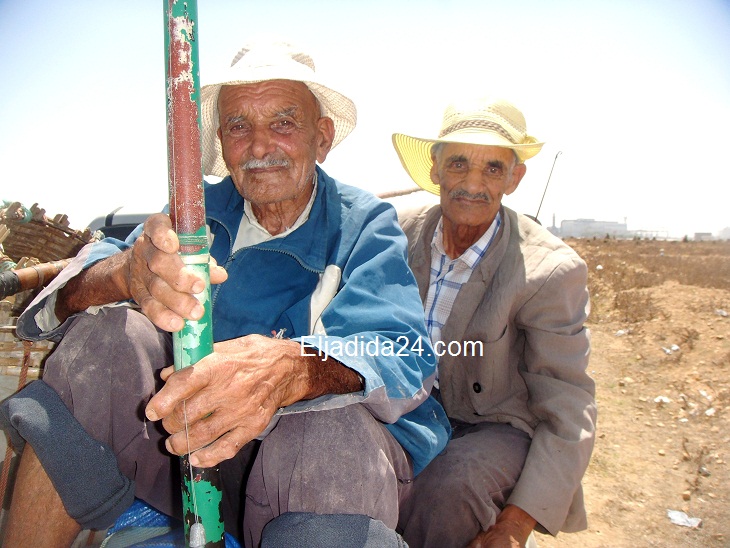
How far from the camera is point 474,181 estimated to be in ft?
9.07

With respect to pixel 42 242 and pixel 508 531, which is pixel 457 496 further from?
pixel 42 242

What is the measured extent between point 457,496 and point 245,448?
2.95 ft

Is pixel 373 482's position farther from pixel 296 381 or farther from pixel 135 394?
pixel 135 394

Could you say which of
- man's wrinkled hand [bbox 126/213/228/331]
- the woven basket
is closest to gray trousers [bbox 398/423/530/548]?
man's wrinkled hand [bbox 126/213/228/331]

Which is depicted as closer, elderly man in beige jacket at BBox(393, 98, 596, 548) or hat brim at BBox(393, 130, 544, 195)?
elderly man in beige jacket at BBox(393, 98, 596, 548)

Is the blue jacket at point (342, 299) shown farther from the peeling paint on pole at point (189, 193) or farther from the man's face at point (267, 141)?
the peeling paint on pole at point (189, 193)

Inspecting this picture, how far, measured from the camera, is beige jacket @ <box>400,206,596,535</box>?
225 centimetres

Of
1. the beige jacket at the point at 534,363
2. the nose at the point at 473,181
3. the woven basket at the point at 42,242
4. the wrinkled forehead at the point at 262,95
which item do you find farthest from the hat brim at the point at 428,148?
the woven basket at the point at 42,242

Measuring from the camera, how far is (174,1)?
1.08 metres

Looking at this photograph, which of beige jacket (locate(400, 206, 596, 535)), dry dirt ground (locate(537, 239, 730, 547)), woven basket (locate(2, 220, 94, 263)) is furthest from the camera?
dry dirt ground (locate(537, 239, 730, 547))

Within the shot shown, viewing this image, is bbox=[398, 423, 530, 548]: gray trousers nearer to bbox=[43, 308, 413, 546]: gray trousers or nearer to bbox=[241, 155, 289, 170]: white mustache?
bbox=[43, 308, 413, 546]: gray trousers

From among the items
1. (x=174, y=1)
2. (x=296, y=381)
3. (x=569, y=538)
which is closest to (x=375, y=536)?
(x=296, y=381)

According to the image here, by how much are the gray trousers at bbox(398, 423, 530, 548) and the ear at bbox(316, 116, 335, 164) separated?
4.58 feet

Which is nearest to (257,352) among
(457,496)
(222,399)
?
(222,399)
